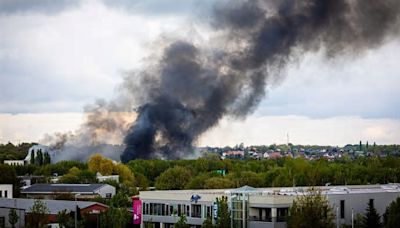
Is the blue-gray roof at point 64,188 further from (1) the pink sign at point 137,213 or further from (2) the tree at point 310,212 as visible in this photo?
(2) the tree at point 310,212

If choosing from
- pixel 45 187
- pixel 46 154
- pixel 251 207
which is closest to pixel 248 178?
pixel 45 187

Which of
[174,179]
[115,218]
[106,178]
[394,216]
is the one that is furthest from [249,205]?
[106,178]

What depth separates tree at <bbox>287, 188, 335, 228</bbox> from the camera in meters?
55.8

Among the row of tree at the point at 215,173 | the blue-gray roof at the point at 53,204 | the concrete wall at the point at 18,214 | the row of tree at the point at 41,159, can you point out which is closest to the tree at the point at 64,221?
the concrete wall at the point at 18,214

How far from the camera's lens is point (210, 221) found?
61.5 m

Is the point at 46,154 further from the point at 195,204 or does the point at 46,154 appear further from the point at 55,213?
the point at 195,204

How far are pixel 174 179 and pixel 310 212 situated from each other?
6180 cm

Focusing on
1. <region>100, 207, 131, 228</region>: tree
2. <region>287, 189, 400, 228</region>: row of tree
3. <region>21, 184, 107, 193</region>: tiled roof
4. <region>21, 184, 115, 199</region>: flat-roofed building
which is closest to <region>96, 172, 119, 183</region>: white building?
<region>21, 184, 107, 193</region>: tiled roof

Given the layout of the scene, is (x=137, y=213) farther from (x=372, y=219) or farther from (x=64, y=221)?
(x=372, y=219)

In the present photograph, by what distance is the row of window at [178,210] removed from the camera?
6662 cm

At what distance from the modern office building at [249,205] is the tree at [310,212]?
6.03 feet

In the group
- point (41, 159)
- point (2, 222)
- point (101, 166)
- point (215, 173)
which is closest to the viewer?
point (2, 222)

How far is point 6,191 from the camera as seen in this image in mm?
101062

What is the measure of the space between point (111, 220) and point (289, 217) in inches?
779
